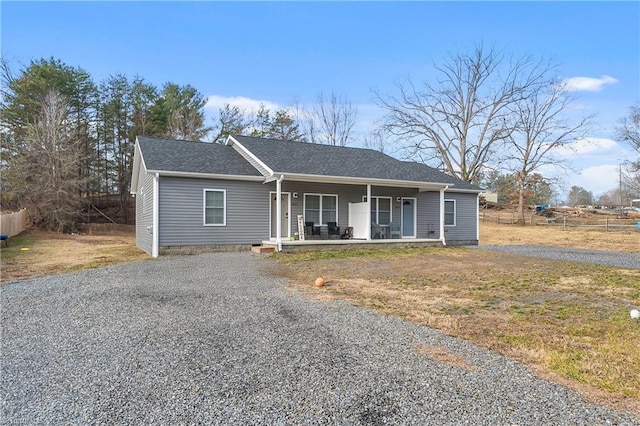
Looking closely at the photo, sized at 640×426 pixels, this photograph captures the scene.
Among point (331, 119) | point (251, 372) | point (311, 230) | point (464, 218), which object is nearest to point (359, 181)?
point (311, 230)

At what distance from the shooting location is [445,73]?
30.9 meters

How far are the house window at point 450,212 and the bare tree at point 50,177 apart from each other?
62.1ft

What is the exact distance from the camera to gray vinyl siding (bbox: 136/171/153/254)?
12820 millimetres

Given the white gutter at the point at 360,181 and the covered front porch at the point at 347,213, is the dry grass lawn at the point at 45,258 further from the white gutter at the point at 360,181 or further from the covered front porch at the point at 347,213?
the white gutter at the point at 360,181

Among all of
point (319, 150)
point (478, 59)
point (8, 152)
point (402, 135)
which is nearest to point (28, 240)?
point (8, 152)

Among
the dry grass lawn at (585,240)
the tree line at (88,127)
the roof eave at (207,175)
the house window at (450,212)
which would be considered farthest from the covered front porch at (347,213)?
the tree line at (88,127)

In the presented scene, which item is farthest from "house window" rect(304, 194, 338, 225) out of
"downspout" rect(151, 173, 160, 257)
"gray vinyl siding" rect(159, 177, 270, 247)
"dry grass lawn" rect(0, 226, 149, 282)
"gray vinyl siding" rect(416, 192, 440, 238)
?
"dry grass lawn" rect(0, 226, 149, 282)

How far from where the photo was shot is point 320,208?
14242 millimetres

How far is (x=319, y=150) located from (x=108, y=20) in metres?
8.33

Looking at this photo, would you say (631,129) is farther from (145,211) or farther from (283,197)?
(145,211)

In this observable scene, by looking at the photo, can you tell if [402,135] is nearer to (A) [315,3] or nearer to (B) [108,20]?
(A) [315,3]

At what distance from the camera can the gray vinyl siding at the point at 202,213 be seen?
1181 cm

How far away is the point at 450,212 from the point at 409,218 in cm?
214

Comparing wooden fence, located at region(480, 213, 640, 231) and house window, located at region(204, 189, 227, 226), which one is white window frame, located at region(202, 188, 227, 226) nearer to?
house window, located at region(204, 189, 227, 226)
